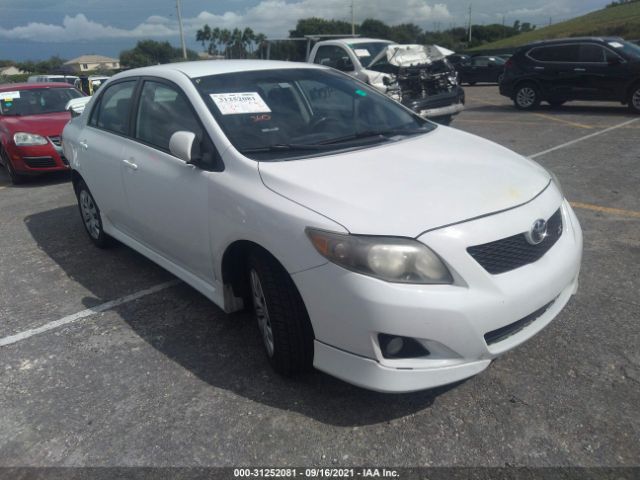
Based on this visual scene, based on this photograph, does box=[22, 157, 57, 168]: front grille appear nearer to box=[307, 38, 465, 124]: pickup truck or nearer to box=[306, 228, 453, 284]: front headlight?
box=[307, 38, 465, 124]: pickup truck

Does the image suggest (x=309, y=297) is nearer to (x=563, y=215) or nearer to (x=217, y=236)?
(x=217, y=236)

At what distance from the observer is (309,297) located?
94.2 inches

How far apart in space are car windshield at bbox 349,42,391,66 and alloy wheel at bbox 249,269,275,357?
909 cm

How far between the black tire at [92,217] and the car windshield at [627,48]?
441 inches

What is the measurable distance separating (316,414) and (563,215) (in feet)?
5.56

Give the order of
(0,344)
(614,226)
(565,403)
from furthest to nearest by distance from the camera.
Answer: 1. (614,226)
2. (0,344)
3. (565,403)

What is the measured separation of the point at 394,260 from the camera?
224 cm

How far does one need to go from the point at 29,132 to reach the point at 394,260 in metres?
7.43

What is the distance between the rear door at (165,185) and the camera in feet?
10.2

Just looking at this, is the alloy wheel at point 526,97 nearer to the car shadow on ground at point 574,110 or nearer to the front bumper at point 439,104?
the car shadow on ground at point 574,110

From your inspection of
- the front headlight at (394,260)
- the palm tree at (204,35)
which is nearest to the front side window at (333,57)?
the front headlight at (394,260)

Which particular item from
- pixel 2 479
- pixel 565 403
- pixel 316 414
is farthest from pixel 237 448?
pixel 565 403

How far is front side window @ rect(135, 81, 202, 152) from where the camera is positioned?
3.29 metres

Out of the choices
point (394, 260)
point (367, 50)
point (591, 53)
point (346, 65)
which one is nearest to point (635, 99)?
point (591, 53)
